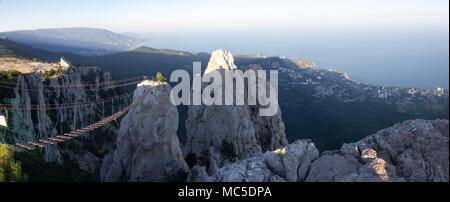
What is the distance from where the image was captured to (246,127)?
39312 mm

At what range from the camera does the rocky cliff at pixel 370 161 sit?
51.9ft

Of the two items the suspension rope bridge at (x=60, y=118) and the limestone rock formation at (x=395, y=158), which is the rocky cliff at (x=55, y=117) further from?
the limestone rock formation at (x=395, y=158)

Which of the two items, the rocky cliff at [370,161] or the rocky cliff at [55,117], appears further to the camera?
the rocky cliff at [55,117]

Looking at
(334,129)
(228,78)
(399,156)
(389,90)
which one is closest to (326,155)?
(399,156)

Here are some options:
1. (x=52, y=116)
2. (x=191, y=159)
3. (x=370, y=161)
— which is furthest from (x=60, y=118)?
(x=370, y=161)

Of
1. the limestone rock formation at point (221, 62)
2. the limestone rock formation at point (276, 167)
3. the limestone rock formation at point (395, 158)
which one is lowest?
the limestone rock formation at point (276, 167)

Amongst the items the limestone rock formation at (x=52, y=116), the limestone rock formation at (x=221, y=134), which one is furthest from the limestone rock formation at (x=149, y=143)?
the limestone rock formation at (x=52, y=116)

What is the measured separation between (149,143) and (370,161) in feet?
65.3

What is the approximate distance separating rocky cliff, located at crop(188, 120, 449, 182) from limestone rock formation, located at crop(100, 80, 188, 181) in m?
10.7

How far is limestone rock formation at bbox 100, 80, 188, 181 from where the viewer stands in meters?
27.6

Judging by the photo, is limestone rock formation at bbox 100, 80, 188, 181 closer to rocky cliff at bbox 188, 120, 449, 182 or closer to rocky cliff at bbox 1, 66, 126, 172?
rocky cliff at bbox 188, 120, 449, 182

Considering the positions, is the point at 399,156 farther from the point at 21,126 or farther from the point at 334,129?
the point at 334,129

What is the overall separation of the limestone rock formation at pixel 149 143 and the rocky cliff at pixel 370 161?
35.0 feet

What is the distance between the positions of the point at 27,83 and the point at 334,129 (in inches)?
3508
